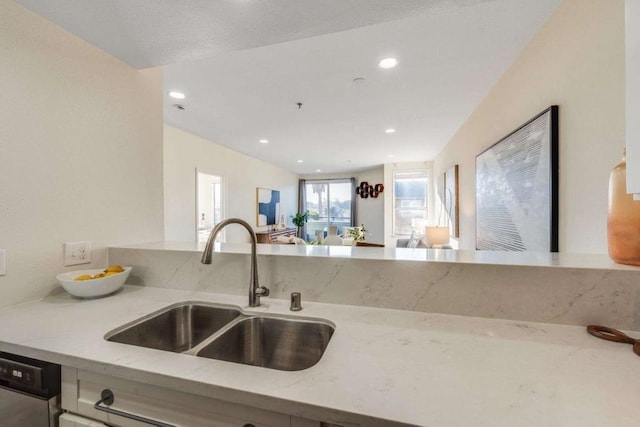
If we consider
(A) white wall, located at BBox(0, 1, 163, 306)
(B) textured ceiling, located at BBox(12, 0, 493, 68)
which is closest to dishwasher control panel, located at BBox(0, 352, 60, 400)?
(A) white wall, located at BBox(0, 1, 163, 306)

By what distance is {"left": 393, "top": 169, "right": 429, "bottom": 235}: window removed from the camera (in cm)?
648

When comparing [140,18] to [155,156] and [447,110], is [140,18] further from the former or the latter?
[447,110]

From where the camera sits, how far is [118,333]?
92 centimetres

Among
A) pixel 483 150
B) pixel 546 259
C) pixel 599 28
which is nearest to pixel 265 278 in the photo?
pixel 546 259

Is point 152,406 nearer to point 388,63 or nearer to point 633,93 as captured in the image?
point 633,93

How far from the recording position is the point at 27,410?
79 centimetres

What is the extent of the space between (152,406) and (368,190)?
7548 millimetres

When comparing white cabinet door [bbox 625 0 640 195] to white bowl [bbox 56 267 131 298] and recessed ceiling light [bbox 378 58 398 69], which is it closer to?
recessed ceiling light [bbox 378 58 398 69]

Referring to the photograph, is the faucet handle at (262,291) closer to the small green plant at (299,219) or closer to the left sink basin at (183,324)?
the left sink basin at (183,324)

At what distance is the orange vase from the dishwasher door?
6.03 feet

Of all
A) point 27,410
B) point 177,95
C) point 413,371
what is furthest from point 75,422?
point 177,95

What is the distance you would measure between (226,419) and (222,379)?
11 centimetres

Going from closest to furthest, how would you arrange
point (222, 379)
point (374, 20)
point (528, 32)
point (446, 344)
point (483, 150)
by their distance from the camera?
1. point (222, 379)
2. point (446, 344)
3. point (374, 20)
4. point (528, 32)
5. point (483, 150)

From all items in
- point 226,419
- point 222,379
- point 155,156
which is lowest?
point 226,419
